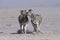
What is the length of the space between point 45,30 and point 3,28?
2.17m

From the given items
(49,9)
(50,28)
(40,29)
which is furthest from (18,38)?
(49,9)

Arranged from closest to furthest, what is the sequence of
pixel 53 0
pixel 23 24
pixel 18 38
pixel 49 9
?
pixel 18 38, pixel 23 24, pixel 49 9, pixel 53 0

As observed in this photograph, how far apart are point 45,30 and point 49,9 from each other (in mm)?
11566

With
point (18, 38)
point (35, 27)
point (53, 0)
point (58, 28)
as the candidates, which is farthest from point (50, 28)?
point (53, 0)

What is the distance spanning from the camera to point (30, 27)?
20.0 m

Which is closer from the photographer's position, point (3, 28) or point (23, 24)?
point (23, 24)

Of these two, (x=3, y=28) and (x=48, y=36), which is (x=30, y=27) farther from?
(x=48, y=36)

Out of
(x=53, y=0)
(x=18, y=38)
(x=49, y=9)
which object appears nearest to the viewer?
(x=18, y=38)

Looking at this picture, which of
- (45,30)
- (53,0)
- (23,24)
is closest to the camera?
(23,24)

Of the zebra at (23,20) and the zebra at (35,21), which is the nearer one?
the zebra at (23,20)

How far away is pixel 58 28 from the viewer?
65.8 feet

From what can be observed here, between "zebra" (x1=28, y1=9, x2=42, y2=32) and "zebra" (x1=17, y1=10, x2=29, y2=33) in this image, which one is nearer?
"zebra" (x1=17, y1=10, x2=29, y2=33)

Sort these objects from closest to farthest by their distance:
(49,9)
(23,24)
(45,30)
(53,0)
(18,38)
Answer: (18,38)
(23,24)
(45,30)
(49,9)
(53,0)

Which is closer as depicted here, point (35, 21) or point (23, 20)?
point (23, 20)
